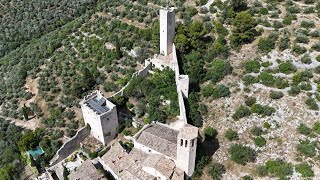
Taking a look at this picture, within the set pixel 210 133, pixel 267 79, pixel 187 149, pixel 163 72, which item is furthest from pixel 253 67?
pixel 187 149

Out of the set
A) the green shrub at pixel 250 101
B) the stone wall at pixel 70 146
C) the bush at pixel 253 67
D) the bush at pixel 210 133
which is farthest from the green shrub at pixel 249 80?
the stone wall at pixel 70 146

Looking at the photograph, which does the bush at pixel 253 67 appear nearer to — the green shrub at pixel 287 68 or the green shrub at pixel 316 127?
the green shrub at pixel 287 68

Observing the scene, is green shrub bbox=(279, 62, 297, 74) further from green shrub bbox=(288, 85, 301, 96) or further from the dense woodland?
green shrub bbox=(288, 85, 301, 96)

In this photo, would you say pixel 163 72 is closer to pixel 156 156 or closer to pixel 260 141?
pixel 156 156

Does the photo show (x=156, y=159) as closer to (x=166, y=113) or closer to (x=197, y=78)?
(x=166, y=113)

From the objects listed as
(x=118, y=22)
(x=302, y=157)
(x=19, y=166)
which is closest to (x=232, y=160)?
(x=302, y=157)

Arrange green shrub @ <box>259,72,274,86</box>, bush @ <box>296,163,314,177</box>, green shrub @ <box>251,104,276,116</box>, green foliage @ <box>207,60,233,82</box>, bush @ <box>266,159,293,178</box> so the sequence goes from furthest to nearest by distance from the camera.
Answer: green foliage @ <box>207,60,233,82</box>
green shrub @ <box>259,72,274,86</box>
green shrub @ <box>251,104,276,116</box>
bush @ <box>266,159,293,178</box>
bush @ <box>296,163,314,177</box>

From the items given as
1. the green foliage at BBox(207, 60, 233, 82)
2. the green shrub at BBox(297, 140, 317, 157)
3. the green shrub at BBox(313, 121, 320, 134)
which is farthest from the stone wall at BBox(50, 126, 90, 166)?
the green shrub at BBox(313, 121, 320, 134)
